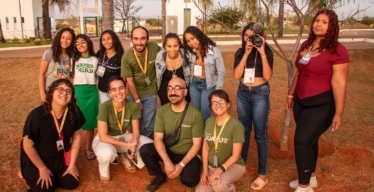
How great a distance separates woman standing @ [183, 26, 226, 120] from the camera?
382cm

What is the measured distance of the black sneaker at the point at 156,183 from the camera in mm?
3585

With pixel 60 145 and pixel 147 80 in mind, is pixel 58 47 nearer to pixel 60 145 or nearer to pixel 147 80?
pixel 147 80

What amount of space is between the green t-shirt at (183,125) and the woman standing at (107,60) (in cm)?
100

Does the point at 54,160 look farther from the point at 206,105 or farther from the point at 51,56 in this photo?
the point at 206,105

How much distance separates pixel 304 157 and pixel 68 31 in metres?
3.20

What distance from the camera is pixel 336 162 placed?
14.0 ft

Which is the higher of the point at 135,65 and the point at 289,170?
the point at 135,65

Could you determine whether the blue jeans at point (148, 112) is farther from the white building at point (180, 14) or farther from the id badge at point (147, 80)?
the white building at point (180, 14)

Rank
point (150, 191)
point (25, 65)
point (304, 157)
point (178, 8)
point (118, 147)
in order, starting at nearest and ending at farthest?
point (304, 157), point (150, 191), point (118, 147), point (25, 65), point (178, 8)

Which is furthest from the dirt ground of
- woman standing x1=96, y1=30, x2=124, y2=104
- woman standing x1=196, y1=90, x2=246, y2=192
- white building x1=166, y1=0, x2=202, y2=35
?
white building x1=166, y1=0, x2=202, y2=35

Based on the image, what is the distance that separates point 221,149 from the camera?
338 centimetres

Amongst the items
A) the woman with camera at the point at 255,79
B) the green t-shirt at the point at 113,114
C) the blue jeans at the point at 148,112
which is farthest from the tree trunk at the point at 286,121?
the green t-shirt at the point at 113,114

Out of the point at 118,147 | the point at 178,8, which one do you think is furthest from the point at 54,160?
the point at 178,8

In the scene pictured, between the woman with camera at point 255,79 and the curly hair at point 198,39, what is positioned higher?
the curly hair at point 198,39
